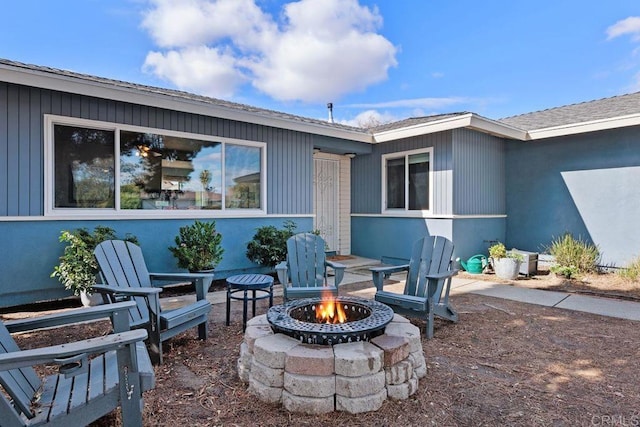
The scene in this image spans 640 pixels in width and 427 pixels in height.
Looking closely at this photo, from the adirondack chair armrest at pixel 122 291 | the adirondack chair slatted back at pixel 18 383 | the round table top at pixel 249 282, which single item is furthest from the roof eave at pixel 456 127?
the adirondack chair slatted back at pixel 18 383

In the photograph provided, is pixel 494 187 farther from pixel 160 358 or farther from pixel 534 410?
pixel 160 358

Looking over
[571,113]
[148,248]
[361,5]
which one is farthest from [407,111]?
[148,248]

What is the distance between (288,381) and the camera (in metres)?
2.18

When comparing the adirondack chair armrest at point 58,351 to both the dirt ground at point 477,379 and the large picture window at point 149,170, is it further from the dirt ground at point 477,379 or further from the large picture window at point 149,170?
the large picture window at point 149,170

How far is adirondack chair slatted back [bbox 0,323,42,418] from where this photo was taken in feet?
5.17

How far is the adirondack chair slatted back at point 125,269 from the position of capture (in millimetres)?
2924

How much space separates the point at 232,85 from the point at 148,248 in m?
15.3

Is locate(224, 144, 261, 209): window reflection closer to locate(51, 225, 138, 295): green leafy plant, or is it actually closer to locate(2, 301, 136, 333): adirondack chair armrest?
locate(51, 225, 138, 295): green leafy plant

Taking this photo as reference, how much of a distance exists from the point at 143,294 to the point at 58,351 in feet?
4.22

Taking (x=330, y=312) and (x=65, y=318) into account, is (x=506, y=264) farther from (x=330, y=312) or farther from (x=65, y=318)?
(x=65, y=318)

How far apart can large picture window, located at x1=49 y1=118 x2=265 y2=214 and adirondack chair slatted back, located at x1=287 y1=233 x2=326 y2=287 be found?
254cm

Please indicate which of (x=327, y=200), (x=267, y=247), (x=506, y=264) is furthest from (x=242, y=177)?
(x=506, y=264)

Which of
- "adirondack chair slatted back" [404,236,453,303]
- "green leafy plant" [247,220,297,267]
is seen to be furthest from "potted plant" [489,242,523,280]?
"green leafy plant" [247,220,297,267]

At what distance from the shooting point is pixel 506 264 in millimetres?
6535
